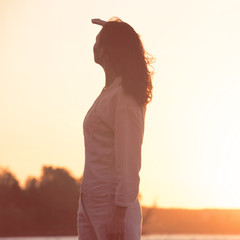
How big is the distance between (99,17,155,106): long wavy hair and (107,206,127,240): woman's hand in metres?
0.57

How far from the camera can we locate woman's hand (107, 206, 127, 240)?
341 cm

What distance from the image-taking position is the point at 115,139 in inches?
140

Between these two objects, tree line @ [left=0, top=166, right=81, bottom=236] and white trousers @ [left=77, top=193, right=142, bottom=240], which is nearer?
white trousers @ [left=77, top=193, right=142, bottom=240]

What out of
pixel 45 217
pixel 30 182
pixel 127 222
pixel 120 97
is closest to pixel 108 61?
pixel 120 97

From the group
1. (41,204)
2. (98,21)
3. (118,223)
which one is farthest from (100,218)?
(41,204)

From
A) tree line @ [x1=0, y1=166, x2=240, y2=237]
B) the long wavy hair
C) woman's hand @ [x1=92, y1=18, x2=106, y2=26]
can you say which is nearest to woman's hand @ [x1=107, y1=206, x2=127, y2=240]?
the long wavy hair

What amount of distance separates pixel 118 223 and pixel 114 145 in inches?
16.1

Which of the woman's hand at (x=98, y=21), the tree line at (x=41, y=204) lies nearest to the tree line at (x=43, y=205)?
the tree line at (x=41, y=204)

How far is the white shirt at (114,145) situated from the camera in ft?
11.4

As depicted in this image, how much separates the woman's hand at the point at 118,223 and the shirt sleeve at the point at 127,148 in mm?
34

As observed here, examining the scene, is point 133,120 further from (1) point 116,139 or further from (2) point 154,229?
(2) point 154,229

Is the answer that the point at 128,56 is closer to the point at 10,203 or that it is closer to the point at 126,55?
the point at 126,55

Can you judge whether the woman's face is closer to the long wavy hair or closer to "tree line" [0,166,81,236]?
the long wavy hair

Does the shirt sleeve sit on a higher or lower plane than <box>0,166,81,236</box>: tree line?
higher
